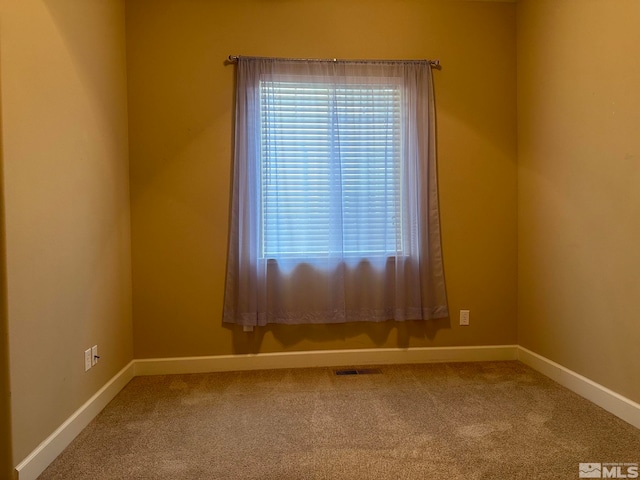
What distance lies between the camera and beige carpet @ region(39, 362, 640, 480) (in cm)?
163

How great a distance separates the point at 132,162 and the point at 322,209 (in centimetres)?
141

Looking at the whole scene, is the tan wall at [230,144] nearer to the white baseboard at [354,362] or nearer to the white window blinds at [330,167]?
the white baseboard at [354,362]

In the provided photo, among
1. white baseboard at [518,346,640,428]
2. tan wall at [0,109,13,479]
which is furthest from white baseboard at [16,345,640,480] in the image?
tan wall at [0,109,13,479]

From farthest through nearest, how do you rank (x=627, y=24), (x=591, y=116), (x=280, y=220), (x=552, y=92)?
(x=280, y=220), (x=552, y=92), (x=591, y=116), (x=627, y=24)

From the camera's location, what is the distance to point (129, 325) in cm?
266

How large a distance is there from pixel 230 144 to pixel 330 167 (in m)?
0.75

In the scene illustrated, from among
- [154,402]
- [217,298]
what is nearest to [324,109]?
[217,298]

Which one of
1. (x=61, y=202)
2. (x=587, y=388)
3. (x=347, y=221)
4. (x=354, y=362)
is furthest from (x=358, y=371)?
(x=61, y=202)

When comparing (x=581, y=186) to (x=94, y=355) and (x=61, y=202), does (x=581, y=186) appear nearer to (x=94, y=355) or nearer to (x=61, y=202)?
(x=61, y=202)

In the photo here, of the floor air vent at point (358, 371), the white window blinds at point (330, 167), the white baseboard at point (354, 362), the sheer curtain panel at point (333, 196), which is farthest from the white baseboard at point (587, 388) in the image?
the white window blinds at point (330, 167)

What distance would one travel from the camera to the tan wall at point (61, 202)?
60.1 inches

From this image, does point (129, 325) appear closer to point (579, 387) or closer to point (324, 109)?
point (324, 109)

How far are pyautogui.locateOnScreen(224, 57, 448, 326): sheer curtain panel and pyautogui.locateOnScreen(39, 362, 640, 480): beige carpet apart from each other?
0.56 m

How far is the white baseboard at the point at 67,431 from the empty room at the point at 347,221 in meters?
0.02
